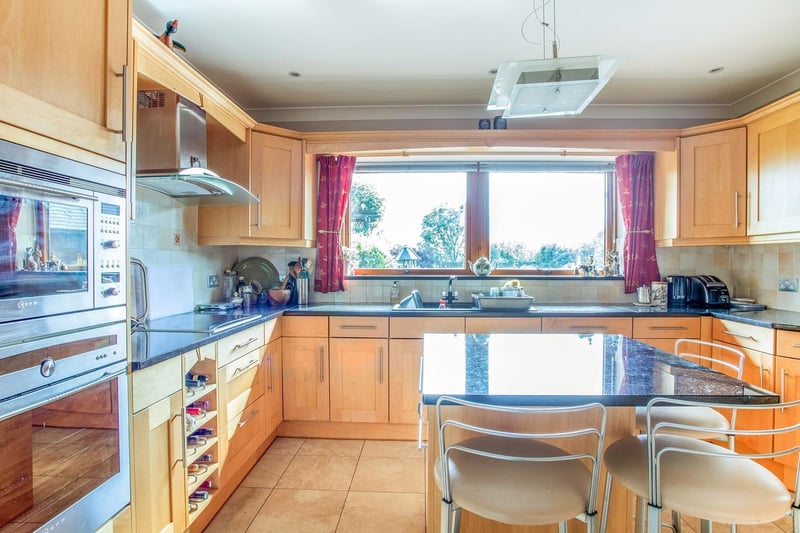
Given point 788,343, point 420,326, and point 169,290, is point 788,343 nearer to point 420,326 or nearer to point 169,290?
point 420,326

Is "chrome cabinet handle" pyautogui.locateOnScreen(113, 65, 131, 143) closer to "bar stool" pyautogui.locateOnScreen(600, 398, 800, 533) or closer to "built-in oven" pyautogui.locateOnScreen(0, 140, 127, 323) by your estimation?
"built-in oven" pyautogui.locateOnScreen(0, 140, 127, 323)

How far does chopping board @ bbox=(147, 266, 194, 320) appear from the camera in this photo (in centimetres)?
223

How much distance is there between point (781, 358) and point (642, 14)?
6.90ft

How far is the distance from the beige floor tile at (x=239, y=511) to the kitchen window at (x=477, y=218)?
1.86m

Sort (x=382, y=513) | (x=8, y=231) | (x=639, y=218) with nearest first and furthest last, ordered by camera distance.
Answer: (x=8, y=231) < (x=382, y=513) < (x=639, y=218)

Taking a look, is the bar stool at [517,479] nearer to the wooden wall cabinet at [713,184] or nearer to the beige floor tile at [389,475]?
the beige floor tile at [389,475]

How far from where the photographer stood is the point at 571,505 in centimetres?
100

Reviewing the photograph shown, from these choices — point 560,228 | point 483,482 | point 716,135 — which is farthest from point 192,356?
point 716,135

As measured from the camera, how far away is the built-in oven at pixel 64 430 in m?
0.94

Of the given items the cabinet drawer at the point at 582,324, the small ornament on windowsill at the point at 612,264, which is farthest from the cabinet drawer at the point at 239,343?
the small ornament on windowsill at the point at 612,264

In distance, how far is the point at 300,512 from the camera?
193 cm

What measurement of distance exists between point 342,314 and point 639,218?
8.58 feet

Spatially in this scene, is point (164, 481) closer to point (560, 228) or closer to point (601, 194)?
point (560, 228)

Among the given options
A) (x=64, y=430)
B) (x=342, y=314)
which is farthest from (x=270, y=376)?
(x=64, y=430)
